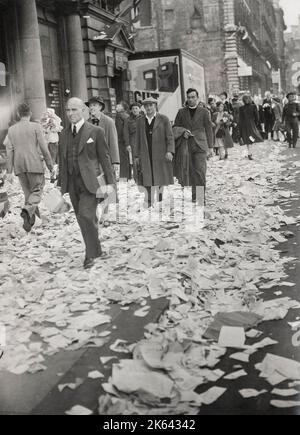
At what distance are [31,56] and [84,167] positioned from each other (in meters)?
13.0

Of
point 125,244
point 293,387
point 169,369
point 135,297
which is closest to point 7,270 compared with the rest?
point 125,244

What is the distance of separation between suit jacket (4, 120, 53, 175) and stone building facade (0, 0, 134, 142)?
29.5ft

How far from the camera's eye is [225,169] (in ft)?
55.0

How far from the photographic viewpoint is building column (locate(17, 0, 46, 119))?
1864cm

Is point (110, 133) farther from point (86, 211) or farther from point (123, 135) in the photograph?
point (123, 135)

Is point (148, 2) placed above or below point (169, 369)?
above

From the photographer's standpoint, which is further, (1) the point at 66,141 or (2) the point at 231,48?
(2) the point at 231,48

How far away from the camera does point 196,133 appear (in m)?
10.4

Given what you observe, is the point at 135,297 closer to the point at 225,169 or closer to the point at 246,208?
the point at 246,208

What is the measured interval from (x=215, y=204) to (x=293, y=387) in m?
7.21

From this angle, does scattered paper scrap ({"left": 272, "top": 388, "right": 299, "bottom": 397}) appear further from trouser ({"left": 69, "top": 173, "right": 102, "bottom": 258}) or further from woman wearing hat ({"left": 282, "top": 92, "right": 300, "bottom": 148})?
woman wearing hat ({"left": 282, "top": 92, "right": 300, "bottom": 148})

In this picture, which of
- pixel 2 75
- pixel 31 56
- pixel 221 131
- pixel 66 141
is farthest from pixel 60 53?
pixel 66 141

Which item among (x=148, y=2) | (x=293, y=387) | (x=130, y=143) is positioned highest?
(x=148, y=2)

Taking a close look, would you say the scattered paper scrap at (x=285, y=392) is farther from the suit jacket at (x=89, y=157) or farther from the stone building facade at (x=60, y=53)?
the stone building facade at (x=60, y=53)
